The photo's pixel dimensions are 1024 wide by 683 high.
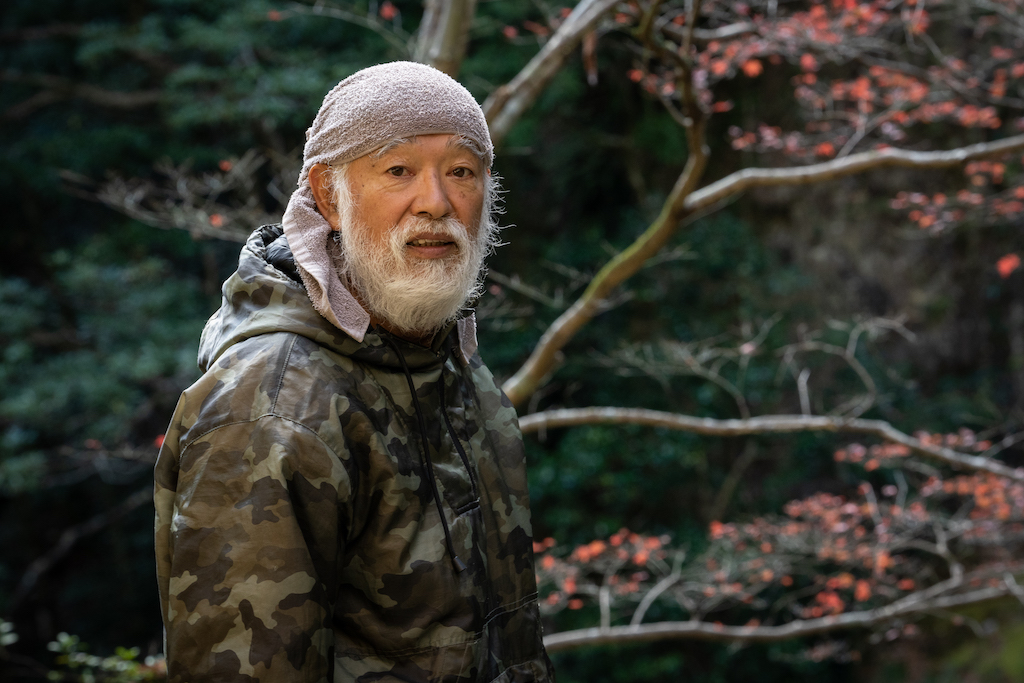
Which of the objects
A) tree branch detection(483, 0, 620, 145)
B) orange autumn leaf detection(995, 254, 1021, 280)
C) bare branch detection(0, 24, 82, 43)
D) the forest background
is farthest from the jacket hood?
bare branch detection(0, 24, 82, 43)

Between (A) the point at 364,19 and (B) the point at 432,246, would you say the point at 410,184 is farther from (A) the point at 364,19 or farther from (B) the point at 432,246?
(A) the point at 364,19

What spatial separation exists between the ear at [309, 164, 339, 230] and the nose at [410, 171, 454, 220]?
0.13 metres

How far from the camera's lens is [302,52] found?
6.05m

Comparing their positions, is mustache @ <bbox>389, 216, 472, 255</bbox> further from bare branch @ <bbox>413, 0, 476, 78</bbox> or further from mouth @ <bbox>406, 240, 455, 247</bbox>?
bare branch @ <bbox>413, 0, 476, 78</bbox>

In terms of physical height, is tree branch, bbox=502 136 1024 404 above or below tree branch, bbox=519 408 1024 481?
above

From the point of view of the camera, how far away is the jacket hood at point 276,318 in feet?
3.43

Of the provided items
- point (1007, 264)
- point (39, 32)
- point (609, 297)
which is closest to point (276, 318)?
point (609, 297)

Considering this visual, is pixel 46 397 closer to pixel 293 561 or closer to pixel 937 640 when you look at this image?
pixel 293 561

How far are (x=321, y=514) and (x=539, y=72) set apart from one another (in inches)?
91.1

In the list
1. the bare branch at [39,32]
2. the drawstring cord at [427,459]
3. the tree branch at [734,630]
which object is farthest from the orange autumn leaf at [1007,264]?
the bare branch at [39,32]

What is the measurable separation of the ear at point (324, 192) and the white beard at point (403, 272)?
0.07ft

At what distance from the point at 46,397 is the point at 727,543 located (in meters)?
4.37

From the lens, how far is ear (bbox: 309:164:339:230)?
1182 mm

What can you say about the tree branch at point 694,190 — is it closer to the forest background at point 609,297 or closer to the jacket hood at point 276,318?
the jacket hood at point 276,318
